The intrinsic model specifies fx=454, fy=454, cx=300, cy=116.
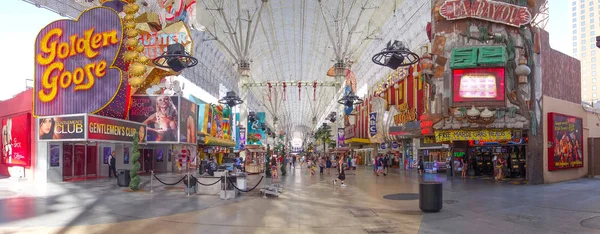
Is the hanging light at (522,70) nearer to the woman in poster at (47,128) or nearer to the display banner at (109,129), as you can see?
the display banner at (109,129)

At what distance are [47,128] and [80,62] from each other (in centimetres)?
377

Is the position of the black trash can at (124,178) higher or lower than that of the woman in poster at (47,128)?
lower

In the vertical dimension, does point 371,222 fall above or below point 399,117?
below

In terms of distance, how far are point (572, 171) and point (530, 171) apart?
491 centimetres

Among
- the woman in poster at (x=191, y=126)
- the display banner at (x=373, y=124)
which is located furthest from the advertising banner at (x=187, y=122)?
the display banner at (x=373, y=124)

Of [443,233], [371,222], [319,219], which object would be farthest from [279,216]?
[443,233]

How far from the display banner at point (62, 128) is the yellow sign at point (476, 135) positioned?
57.2 feet

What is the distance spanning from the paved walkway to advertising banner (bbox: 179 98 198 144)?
14.3m

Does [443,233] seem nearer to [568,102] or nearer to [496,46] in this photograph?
[496,46]

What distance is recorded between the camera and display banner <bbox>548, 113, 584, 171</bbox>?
2252cm

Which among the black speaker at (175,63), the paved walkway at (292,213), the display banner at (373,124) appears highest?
the black speaker at (175,63)

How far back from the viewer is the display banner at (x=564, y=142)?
22.5 meters

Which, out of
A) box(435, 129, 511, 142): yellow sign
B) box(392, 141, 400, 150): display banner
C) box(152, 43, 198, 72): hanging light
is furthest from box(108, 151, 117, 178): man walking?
box(392, 141, 400, 150): display banner

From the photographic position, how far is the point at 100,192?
1758 cm
